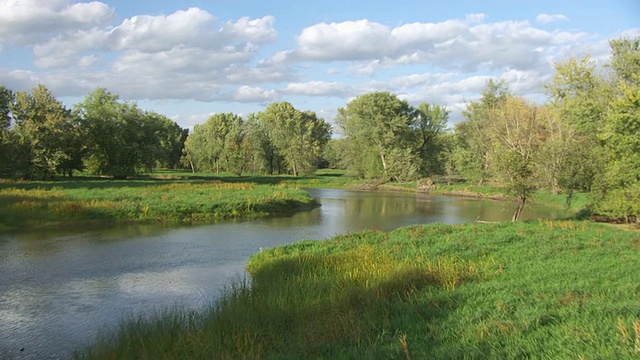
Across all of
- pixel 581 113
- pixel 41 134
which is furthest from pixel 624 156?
pixel 41 134

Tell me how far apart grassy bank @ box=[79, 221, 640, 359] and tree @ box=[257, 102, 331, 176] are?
71538 millimetres

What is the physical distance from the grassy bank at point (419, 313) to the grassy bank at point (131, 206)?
16.7 m

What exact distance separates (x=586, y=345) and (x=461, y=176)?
6276 cm

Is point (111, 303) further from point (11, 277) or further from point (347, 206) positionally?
point (347, 206)

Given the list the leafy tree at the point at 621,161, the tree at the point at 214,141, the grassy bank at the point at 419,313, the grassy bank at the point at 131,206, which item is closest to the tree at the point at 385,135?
the tree at the point at 214,141

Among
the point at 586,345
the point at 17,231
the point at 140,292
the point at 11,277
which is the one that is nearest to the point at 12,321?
the point at 140,292

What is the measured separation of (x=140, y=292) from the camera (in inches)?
543

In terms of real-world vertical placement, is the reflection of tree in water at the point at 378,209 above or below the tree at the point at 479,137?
below

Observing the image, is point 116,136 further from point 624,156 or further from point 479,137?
point 624,156

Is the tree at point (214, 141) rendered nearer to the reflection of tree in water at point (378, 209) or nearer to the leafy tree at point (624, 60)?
the reflection of tree in water at point (378, 209)

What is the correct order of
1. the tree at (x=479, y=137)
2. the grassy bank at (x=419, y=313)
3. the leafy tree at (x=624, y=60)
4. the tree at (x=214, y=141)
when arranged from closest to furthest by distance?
the grassy bank at (x=419, y=313) < the leafy tree at (x=624, y=60) < the tree at (x=479, y=137) < the tree at (x=214, y=141)

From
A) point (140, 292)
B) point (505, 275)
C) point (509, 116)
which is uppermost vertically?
point (509, 116)

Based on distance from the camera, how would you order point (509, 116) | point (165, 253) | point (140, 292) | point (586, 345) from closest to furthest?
point (586, 345)
point (140, 292)
point (165, 253)
point (509, 116)

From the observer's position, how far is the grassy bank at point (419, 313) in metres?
6.96
